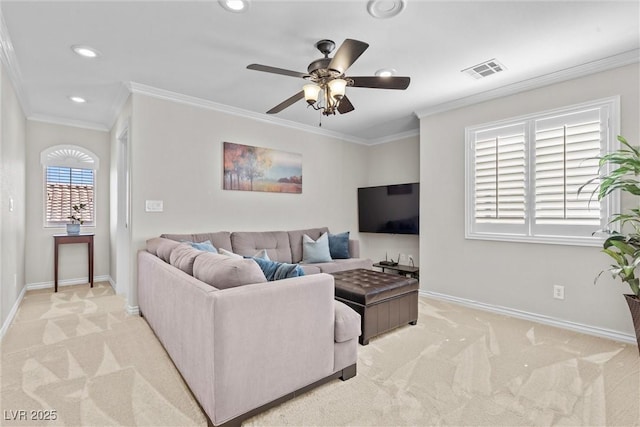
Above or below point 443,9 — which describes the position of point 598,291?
below

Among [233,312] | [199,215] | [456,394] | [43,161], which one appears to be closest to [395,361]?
[456,394]

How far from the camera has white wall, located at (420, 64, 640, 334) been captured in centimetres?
289

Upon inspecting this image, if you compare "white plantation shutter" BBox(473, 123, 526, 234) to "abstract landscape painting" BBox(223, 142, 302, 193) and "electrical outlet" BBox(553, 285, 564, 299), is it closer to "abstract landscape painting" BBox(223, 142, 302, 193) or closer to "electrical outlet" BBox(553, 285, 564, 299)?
"electrical outlet" BBox(553, 285, 564, 299)

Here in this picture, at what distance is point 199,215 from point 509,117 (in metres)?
3.89

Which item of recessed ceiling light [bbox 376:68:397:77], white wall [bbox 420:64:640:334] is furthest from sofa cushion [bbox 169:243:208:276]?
white wall [bbox 420:64:640:334]

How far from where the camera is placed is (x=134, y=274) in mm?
3455

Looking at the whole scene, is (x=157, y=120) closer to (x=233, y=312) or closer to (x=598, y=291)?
(x=233, y=312)

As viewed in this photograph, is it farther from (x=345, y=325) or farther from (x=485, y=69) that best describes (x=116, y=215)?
(x=485, y=69)

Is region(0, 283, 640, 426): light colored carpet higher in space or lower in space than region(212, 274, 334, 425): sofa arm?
lower

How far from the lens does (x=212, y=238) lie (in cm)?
382

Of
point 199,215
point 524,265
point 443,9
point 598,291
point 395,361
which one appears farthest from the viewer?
point 199,215

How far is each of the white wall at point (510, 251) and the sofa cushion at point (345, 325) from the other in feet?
7.57

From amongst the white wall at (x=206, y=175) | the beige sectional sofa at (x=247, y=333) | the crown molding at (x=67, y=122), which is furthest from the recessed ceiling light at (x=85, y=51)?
the crown molding at (x=67, y=122)

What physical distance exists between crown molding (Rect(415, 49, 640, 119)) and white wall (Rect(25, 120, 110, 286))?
5.19m
